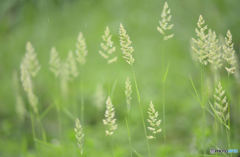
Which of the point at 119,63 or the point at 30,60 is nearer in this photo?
the point at 30,60

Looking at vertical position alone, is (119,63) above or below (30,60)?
above

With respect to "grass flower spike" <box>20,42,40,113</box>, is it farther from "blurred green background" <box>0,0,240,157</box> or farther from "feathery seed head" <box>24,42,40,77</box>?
"blurred green background" <box>0,0,240,157</box>

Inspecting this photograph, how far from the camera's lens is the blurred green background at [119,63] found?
2385mm

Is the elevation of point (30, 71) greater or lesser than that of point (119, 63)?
lesser

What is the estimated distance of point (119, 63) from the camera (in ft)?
9.81

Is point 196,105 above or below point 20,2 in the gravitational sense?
below

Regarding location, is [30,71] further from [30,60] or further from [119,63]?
[119,63]

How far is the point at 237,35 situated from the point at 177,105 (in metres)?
0.85

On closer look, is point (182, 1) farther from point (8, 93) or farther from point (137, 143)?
point (8, 93)

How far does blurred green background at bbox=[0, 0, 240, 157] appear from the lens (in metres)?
2.38

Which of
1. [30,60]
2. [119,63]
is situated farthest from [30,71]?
[119,63]

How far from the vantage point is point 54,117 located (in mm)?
3660

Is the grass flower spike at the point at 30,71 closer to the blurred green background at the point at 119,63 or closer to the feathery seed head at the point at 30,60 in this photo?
the feathery seed head at the point at 30,60

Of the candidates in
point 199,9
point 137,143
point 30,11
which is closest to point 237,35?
point 199,9
